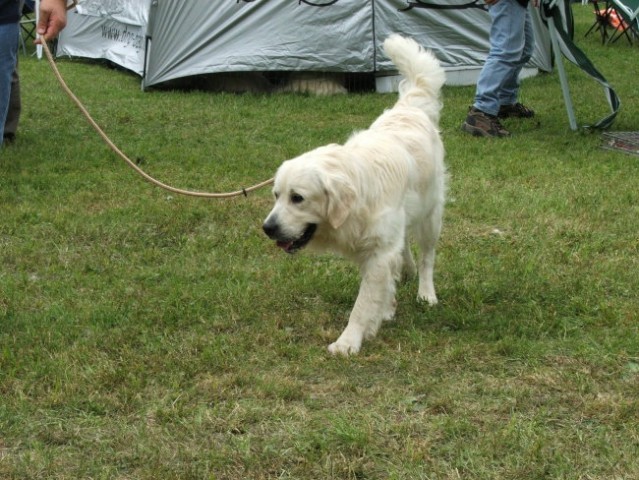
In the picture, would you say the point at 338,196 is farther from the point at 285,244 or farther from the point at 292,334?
the point at 292,334

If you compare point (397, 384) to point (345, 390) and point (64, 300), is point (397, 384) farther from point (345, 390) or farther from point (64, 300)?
point (64, 300)

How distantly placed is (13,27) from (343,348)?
2.54 metres

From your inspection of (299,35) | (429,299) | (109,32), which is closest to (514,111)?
(299,35)

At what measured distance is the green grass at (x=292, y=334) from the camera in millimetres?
2902

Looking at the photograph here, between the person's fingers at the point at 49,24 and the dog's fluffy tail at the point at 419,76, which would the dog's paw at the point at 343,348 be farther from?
the person's fingers at the point at 49,24

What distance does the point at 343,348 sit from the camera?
148 inches

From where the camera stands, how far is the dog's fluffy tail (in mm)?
4617

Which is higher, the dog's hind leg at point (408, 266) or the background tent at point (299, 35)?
the background tent at point (299, 35)

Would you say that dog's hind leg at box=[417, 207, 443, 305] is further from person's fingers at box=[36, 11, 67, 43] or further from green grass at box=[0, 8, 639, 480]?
person's fingers at box=[36, 11, 67, 43]

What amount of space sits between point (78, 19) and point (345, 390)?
1271 centimetres

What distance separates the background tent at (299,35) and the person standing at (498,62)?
106 inches

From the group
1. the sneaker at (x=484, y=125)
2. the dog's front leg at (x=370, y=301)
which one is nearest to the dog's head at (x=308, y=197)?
the dog's front leg at (x=370, y=301)

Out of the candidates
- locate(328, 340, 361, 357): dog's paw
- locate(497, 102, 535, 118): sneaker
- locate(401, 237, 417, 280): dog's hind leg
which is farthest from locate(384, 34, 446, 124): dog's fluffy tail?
locate(497, 102, 535, 118): sneaker

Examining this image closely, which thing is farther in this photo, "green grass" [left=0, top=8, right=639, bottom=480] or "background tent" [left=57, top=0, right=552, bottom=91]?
"background tent" [left=57, top=0, right=552, bottom=91]
